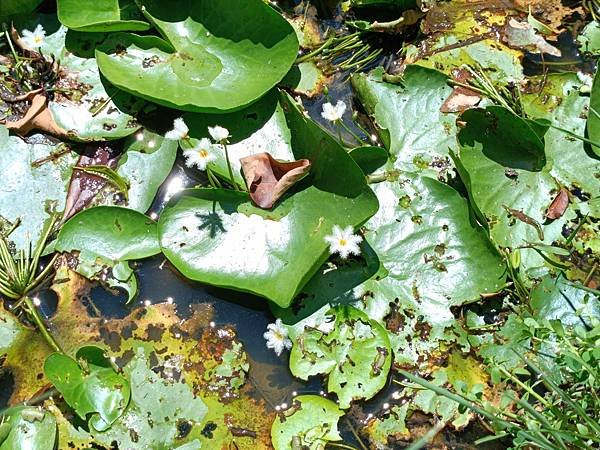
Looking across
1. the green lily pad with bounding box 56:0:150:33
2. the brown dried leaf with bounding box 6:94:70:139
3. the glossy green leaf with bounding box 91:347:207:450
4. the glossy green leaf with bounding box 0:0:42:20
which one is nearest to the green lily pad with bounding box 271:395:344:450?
the glossy green leaf with bounding box 91:347:207:450

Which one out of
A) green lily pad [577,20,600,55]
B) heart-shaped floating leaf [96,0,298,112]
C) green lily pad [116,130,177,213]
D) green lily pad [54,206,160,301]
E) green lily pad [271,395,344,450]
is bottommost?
green lily pad [271,395,344,450]

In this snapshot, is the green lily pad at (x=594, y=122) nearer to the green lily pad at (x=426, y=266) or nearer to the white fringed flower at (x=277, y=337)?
the green lily pad at (x=426, y=266)

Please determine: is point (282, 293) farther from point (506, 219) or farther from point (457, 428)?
point (506, 219)

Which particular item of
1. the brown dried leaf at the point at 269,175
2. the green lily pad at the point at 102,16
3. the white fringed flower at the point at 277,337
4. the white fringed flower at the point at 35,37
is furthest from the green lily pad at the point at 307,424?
the white fringed flower at the point at 35,37

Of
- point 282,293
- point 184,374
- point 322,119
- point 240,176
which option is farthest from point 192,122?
point 184,374

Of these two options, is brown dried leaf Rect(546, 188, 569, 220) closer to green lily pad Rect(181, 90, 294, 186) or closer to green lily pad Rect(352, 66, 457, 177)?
green lily pad Rect(352, 66, 457, 177)

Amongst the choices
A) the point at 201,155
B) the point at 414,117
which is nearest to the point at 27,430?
the point at 201,155

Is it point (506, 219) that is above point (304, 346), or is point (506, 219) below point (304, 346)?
above
